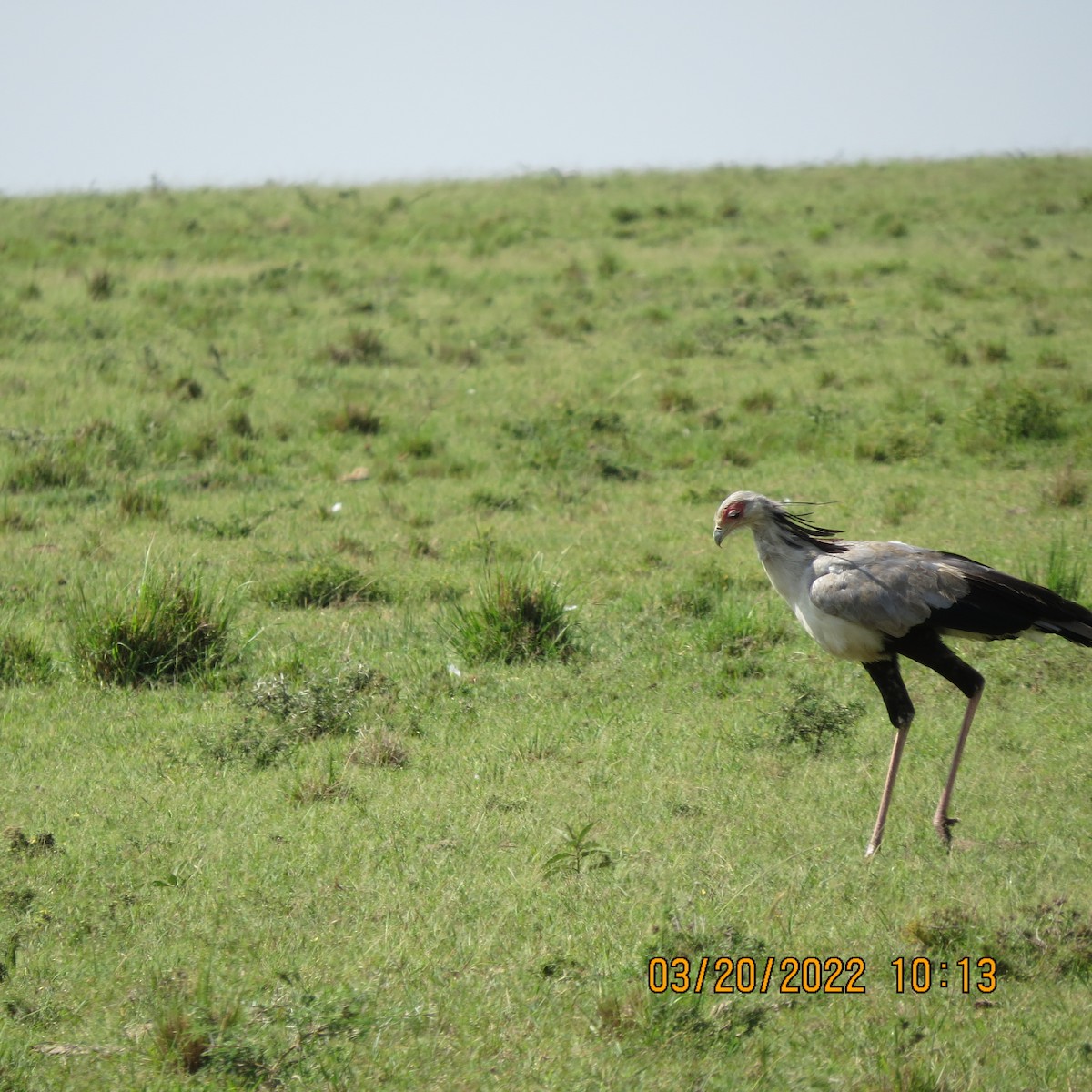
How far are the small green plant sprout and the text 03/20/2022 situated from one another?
0.75 meters

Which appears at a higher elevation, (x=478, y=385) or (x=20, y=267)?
(x=20, y=267)

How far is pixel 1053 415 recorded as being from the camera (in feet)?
36.9

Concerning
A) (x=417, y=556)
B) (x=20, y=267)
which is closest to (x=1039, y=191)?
(x=20, y=267)

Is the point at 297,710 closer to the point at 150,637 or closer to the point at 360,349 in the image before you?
the point at 150,637

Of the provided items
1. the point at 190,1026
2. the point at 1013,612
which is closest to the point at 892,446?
the point at 1013,612

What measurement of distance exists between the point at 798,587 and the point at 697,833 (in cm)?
105

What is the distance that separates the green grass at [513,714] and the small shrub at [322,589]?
24 mm

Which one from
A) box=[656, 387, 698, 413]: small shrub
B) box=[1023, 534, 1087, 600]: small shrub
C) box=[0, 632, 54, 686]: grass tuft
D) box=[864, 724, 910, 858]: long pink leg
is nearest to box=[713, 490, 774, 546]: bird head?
box=[864, 724, 910, 858]: long pink leg

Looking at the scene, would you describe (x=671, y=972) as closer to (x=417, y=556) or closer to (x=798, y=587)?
(x=798, y=587)

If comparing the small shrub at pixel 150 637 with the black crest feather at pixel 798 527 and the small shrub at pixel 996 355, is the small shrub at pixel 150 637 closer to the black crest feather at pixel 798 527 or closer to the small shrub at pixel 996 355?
the black crest feather at pixel 798 527

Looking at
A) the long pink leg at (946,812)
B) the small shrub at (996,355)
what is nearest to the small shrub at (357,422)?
the small shrub at (996,355)

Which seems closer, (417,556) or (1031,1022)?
(1031,1022)

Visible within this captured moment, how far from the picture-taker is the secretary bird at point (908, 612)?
512 cm

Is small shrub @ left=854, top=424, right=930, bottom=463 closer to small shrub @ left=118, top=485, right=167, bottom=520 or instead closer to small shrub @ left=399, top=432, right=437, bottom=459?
small shrub @ left=399, top=432, right=437, bottom=459
